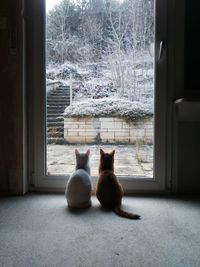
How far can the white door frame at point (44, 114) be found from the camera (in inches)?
88.1

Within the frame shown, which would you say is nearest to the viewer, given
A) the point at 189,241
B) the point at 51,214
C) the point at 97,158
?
the point at 189,241

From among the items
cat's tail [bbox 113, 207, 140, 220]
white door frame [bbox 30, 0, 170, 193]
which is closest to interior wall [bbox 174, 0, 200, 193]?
white door frame [bbox 30, 0, 170, 193]

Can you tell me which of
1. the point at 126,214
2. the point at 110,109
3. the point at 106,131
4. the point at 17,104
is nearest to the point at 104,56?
the point at 110,109

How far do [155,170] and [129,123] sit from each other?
0.40 metres

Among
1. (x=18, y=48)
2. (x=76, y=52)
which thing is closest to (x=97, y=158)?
(x=76, y=52)

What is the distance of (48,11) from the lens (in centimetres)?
231

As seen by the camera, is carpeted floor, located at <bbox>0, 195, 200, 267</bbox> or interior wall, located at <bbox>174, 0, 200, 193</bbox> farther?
interior wall, located at <bbox>174, 0, 200, 193</bbox>

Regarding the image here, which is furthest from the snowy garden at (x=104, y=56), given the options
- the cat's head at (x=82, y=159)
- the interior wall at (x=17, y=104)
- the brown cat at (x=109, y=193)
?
the brown cat at (x=109, y=193)

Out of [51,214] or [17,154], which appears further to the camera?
[17,154]

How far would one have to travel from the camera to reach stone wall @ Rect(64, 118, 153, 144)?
2.33m

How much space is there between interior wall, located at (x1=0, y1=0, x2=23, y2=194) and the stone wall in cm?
37

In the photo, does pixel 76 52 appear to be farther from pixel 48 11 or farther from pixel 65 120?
pixel 65 120

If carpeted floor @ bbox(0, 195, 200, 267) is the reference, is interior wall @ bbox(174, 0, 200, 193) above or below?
above

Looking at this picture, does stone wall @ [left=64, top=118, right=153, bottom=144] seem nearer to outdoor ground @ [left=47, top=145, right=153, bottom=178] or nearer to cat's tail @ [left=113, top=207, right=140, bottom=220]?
outdoor ground @ [left=47, top=145, right=153, bottom=178]
